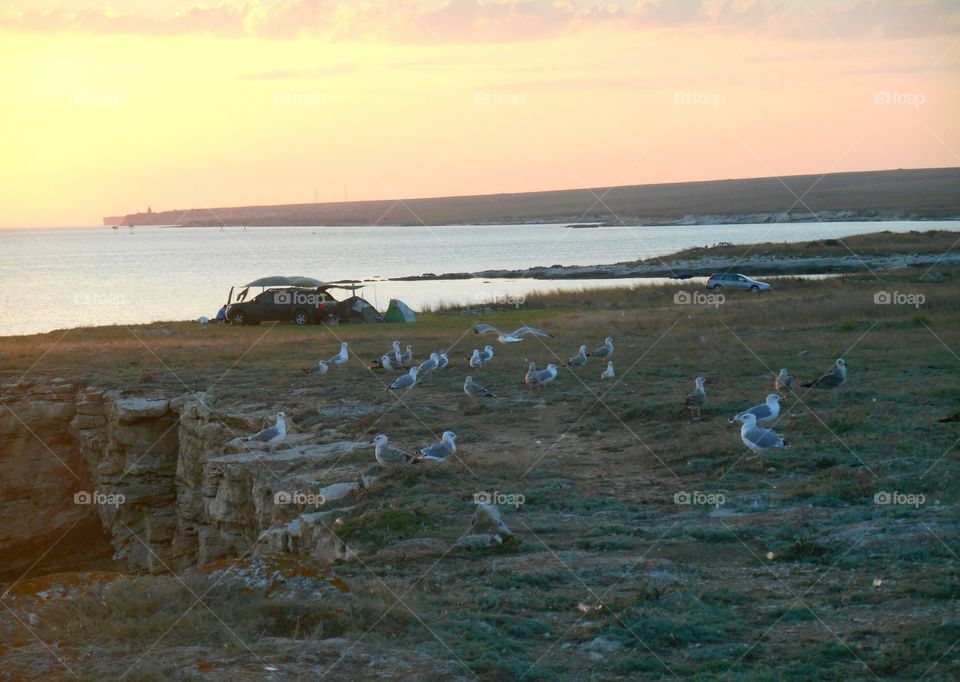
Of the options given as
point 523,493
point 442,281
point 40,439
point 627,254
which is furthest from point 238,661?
point 627,254

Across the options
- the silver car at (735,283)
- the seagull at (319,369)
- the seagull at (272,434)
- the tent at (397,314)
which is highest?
the silver car at (735,283)

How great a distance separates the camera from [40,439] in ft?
70.8

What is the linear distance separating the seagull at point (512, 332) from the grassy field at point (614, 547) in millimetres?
5551

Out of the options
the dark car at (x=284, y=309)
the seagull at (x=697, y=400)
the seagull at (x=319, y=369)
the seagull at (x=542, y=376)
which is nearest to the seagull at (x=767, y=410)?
the seagull at (x=697, y=400)

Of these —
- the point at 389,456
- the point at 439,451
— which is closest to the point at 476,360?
the point at 439,451

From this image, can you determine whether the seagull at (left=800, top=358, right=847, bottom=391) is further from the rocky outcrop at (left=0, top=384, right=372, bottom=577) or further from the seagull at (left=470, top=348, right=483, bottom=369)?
the rocky outcrop at (left=0, top=384, right=372, bottom=577)

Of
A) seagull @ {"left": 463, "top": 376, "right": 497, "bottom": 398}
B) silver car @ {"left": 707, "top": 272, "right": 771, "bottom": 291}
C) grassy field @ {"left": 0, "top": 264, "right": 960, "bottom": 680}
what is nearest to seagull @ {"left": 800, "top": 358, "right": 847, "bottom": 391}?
grassy field @ {"left": 0, "top": 264, "right": 960, "bottom": 680}

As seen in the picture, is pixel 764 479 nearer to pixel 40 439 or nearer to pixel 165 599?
pixel 165 599

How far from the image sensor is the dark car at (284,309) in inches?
1515

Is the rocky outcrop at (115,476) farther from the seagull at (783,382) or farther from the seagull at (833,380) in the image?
the seagull at (833,380)

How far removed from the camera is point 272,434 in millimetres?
16625

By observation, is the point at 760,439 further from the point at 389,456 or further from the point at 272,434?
the point at 272,434

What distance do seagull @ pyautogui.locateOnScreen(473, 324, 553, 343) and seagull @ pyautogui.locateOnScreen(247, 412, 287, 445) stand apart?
13131 millimetres

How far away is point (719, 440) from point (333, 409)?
23.9 ft
